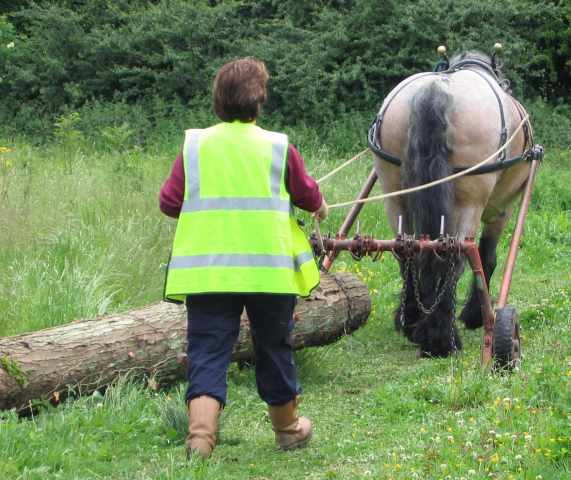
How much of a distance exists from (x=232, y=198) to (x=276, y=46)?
46.9ft

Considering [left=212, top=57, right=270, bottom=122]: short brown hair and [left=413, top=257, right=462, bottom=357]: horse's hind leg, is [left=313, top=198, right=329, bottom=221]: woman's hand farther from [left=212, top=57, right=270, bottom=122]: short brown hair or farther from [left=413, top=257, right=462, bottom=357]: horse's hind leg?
[left=413, top=257, right=462, bottom=357]: horse's hind leg

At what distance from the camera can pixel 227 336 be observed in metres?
4.72

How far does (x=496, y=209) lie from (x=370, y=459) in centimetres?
354

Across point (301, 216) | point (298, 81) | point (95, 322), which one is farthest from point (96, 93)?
point (95, 322)

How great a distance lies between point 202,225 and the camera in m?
4.61

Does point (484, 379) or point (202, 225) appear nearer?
point (202, 225)

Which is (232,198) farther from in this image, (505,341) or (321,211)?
(505,341)

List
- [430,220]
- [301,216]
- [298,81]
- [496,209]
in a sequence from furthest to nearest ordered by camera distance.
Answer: [298,81] → [301,216] → [496,209] → [430,220]

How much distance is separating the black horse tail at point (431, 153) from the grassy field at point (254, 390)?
3.08 ft

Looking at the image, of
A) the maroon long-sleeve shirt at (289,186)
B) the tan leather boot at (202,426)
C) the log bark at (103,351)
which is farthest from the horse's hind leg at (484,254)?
the tan leather boot at (202,426)

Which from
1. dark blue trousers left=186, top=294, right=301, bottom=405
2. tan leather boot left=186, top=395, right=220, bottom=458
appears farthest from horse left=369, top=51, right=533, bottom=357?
tan leather boot left=186, top=395, right=220, bottom=458

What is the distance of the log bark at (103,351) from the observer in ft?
17.2

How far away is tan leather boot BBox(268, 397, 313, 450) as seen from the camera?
4910 mm

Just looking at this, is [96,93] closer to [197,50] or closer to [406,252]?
[197,50]
